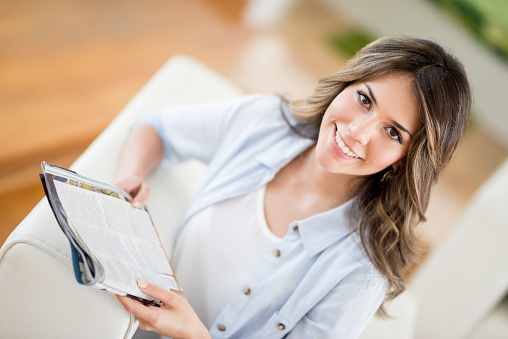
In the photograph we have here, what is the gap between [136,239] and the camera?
101cm

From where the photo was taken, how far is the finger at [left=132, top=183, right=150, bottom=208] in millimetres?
1143

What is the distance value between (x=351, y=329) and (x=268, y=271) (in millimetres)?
223

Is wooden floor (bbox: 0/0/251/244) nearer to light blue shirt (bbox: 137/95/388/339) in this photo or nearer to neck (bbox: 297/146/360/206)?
light blue shirt (bbox: 137/95/388/339)

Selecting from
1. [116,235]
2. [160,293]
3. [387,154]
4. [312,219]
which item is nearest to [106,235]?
[116,235]

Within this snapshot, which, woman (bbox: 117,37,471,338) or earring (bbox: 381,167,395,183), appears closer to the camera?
woman (bbox: 117,37,471,338)

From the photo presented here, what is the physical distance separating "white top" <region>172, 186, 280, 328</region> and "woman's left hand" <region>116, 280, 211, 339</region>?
194 millimetres

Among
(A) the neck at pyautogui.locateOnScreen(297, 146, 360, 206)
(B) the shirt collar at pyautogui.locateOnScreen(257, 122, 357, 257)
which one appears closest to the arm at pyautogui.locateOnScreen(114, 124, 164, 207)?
(B) the shirt collar at pyautogui.locateOnScreen(257, 122, 357, 257)

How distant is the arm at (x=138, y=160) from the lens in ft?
3.88

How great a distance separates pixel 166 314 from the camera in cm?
97

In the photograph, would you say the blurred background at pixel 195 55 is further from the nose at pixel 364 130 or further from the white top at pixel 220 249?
the nose at pixel 364 130

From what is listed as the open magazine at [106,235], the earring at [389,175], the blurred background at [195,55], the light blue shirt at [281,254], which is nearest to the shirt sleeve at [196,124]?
the light blue shirt at [281,254]

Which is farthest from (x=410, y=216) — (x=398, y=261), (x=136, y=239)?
(x=136, y=239)

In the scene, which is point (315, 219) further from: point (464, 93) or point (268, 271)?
point (464, 93)

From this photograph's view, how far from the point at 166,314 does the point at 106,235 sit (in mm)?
194
